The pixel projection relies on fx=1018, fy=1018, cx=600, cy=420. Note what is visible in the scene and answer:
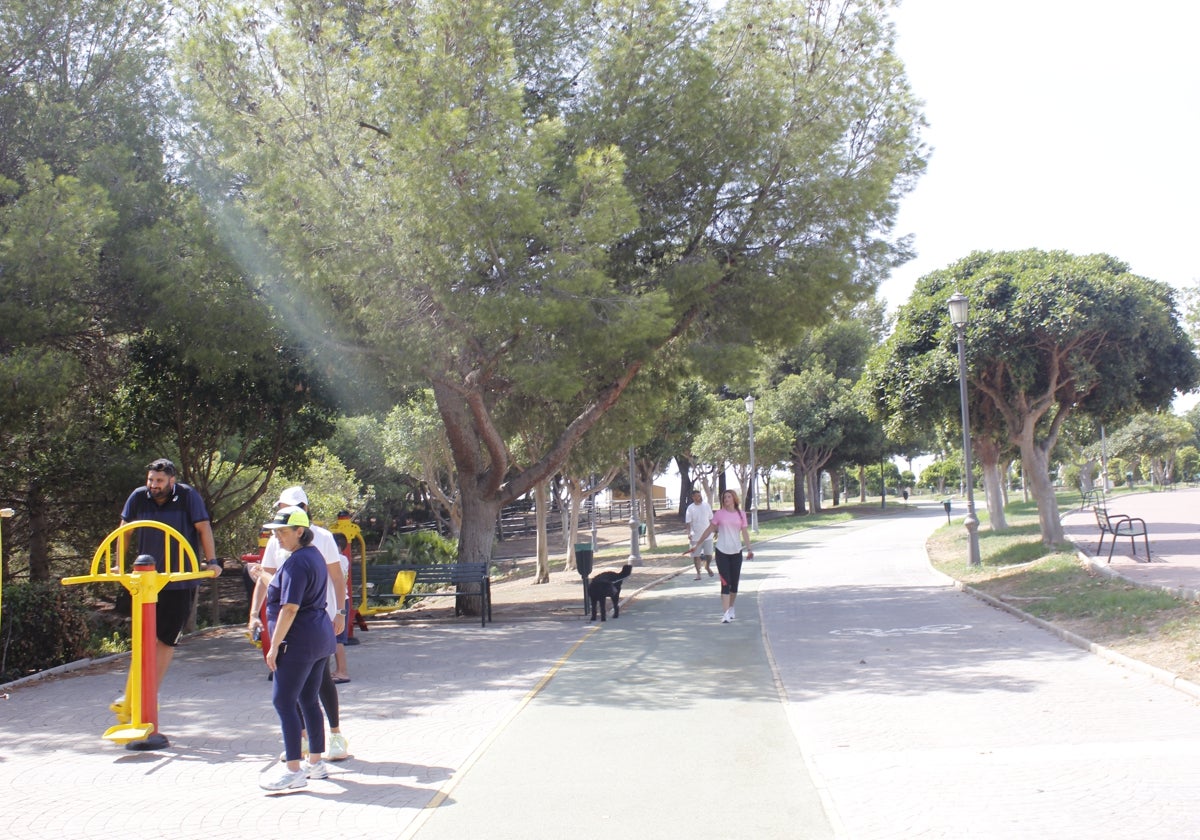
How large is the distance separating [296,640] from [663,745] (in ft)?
8.42

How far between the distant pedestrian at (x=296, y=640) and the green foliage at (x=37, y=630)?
231 inches

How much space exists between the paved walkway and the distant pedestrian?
23 cm

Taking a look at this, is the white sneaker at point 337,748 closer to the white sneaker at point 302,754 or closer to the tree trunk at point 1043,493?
the white sneaker at point 302,754

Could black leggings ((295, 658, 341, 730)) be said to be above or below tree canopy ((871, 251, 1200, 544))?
below

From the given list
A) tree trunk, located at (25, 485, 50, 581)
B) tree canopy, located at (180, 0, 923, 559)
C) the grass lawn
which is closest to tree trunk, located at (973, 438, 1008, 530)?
the grass lawn

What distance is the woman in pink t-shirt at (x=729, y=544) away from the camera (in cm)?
1361

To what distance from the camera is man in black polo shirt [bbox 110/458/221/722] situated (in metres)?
7.46

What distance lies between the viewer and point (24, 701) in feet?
29.5

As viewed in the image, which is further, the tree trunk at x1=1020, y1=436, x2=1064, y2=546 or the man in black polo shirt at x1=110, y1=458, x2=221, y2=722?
the tree trunk at x1=1020, y1=436, x2=1064, y2=546

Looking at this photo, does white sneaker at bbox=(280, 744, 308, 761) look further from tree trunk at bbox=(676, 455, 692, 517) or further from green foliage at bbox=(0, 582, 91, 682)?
tree trunk at bbox=(676, 455, 692, 517)

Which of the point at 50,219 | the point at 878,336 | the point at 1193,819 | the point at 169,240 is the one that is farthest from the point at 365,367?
the point at 878,336

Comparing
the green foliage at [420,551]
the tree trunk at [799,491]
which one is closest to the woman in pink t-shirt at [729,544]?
the green foliage at [420,551]

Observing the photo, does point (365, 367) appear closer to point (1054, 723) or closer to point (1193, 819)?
point (1054, 723)

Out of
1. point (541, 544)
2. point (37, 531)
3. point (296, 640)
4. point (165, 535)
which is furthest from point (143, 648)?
point (541, 544)
